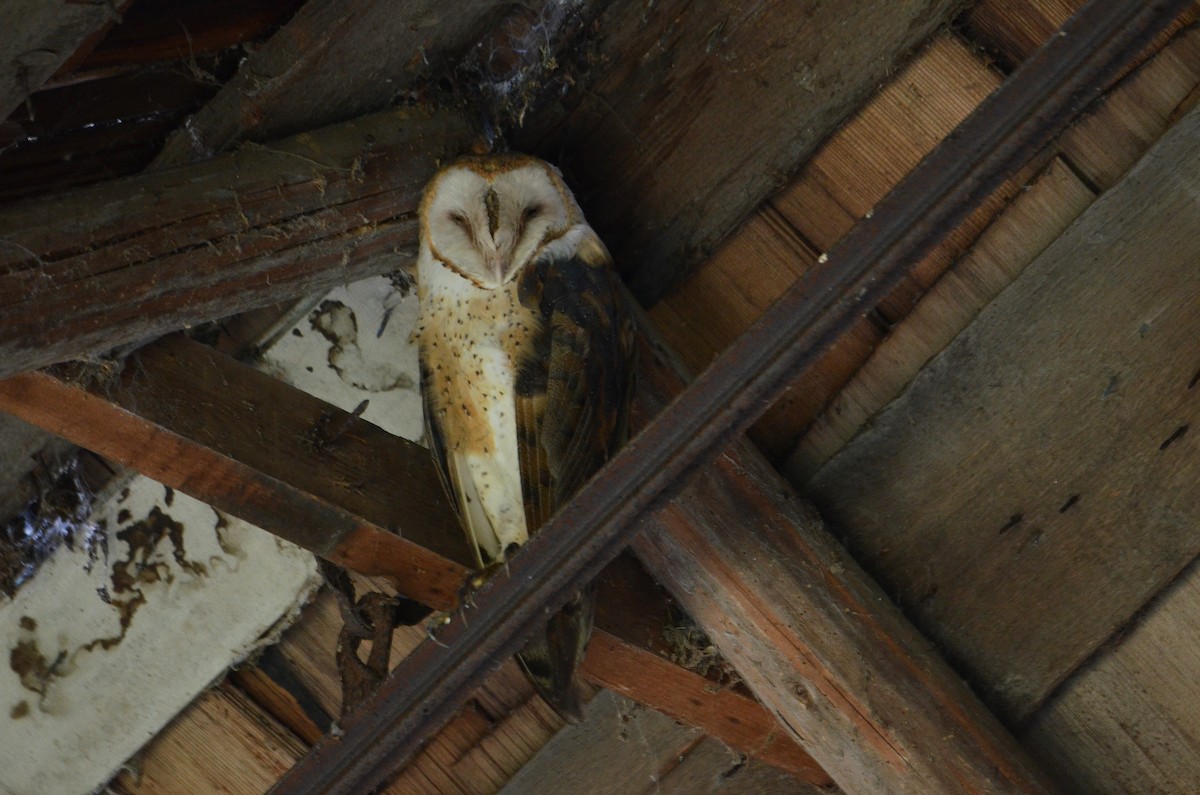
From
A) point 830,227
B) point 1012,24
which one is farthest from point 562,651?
point 1012,24

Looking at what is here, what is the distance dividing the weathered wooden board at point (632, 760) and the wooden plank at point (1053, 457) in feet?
1.58

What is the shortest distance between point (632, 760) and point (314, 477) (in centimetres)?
84

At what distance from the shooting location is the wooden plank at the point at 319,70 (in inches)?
69.1

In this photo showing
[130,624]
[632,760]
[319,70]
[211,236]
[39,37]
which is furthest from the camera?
[130,624]

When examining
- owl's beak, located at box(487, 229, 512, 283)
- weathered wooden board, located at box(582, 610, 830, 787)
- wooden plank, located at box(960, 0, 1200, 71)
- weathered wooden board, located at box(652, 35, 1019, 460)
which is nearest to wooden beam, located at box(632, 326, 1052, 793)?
weathered wooden board, located at box(582, 610, 830, 787)

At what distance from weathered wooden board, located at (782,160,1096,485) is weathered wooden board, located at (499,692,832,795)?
0.54 metres

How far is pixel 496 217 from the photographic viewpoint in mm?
2043

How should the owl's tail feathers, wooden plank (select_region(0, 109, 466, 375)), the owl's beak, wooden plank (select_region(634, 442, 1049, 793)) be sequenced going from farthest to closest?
the owl's beak
the owl's tail feathers
wooden plank (select_region(634, 442, 1049, 793))
wooden plank (select_region(0, 109, 466, 375))

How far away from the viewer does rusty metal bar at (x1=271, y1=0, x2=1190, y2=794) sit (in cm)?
143

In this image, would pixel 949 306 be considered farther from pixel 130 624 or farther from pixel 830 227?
pixel 130 624

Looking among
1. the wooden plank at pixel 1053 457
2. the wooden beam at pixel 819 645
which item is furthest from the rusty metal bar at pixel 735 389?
the wooden plank at pixel 1053 457

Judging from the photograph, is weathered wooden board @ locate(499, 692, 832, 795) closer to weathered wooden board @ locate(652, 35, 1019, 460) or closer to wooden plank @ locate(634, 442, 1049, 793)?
→ wooden plank @ locate(634, 442, 1049, 793)

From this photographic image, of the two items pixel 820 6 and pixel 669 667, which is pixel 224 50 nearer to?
→ pixel 820 6

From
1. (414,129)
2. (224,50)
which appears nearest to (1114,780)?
(414,129)
